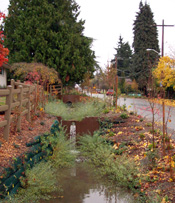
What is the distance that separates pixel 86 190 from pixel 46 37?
836 inches

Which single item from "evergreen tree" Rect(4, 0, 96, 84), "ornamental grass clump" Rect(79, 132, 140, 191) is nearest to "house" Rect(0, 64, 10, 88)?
"evergreen tree" Rect(4, 0, 96, 84)

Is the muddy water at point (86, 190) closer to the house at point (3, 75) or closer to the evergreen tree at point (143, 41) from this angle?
the house at point (3, 75)

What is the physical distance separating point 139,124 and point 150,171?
364 cm

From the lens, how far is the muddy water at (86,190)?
516 centimetres

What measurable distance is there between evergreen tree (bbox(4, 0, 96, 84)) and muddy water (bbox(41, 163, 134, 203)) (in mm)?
18543

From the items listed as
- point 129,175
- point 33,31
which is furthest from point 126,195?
point 33,31

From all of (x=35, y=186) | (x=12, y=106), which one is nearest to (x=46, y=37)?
(x=12, y=106)

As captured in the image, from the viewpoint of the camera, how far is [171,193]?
15.0 ft

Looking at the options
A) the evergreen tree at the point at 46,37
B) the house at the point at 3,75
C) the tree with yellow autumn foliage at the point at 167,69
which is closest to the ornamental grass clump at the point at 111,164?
the evergreen tree at the point at 46,37

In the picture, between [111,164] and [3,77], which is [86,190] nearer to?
[111,164]

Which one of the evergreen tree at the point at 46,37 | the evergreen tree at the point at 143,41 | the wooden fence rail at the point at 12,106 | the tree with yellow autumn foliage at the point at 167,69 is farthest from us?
the evergreen tree at the point at 143,41

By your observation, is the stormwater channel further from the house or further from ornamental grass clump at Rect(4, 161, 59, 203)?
the house

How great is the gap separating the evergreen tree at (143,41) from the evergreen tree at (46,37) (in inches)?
577

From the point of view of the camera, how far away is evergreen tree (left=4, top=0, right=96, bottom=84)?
24.4 meters
